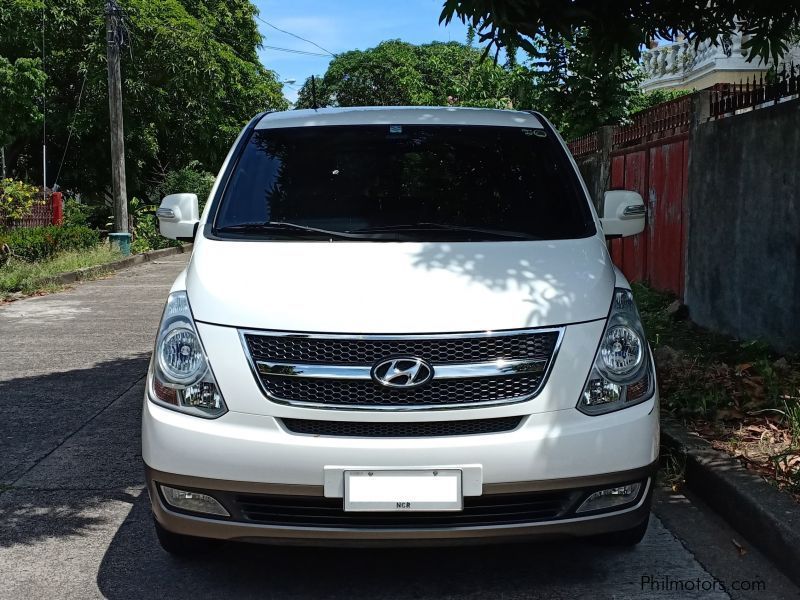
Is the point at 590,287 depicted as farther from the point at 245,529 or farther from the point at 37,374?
the point at 37,374

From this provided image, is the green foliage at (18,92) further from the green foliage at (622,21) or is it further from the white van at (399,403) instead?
the white van at (399,403)

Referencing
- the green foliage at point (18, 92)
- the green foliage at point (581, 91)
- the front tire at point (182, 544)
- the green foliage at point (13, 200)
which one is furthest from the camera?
the green foliage at point (18, 92)

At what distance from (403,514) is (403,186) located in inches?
66.8

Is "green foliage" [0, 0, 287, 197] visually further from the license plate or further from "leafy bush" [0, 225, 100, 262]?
the license plate

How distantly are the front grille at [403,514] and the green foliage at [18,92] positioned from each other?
24235mm

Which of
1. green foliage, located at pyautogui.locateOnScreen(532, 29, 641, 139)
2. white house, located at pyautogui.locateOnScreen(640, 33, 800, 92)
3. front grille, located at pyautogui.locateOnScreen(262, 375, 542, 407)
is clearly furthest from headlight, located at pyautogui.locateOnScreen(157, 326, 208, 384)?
white house, located at pyautogui.locateOnScreen(640, 33, 800, 92)

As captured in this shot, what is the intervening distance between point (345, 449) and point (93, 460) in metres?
2.55

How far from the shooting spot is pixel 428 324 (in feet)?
10.6

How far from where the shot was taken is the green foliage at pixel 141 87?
27.8m

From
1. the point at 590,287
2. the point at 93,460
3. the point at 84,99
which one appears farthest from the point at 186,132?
the point at 590,287

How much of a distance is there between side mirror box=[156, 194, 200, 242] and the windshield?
42 cm

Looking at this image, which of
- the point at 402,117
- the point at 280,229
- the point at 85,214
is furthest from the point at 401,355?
the point at 85,214

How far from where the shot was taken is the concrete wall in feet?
22.1

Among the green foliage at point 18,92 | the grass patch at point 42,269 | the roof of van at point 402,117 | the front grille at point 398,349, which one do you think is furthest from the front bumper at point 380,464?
the green foliage at point 18,92
